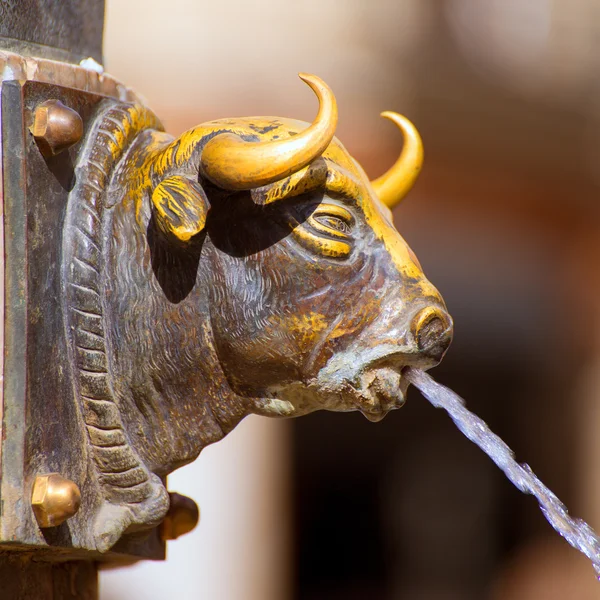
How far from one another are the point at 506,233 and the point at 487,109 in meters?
0.26

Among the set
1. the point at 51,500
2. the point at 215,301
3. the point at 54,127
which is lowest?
the point at 51,500

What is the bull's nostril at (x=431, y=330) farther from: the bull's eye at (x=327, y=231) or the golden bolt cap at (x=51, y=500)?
the golden bolt cap at (x=51, y=500)

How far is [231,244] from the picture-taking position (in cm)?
79

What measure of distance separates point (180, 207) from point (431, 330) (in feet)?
0.67

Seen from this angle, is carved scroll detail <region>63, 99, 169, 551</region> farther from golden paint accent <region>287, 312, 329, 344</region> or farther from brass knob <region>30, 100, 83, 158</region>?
golden paint accent <region>287, 312, 329, 344</region>

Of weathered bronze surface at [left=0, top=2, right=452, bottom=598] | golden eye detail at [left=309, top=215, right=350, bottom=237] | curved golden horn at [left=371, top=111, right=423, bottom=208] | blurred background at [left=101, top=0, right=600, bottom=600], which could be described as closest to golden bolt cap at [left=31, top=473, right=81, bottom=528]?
weathered bronze surface at [left=0, top=2, right=452, bottom=598]

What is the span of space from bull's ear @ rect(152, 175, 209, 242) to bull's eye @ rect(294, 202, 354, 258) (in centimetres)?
7

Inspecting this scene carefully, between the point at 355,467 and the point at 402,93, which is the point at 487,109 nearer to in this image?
the point at 402,93

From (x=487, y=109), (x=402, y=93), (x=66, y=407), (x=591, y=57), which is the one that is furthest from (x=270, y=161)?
(x=591, y=57)

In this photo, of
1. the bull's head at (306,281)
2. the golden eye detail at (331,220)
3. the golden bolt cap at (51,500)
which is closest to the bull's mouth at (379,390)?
the bull's head at (306,281)

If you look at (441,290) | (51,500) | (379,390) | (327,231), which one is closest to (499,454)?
(379,390)

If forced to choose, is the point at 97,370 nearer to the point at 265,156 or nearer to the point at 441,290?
the point at 265,156

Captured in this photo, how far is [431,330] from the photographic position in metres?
0.78

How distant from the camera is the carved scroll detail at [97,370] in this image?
0.80 m
